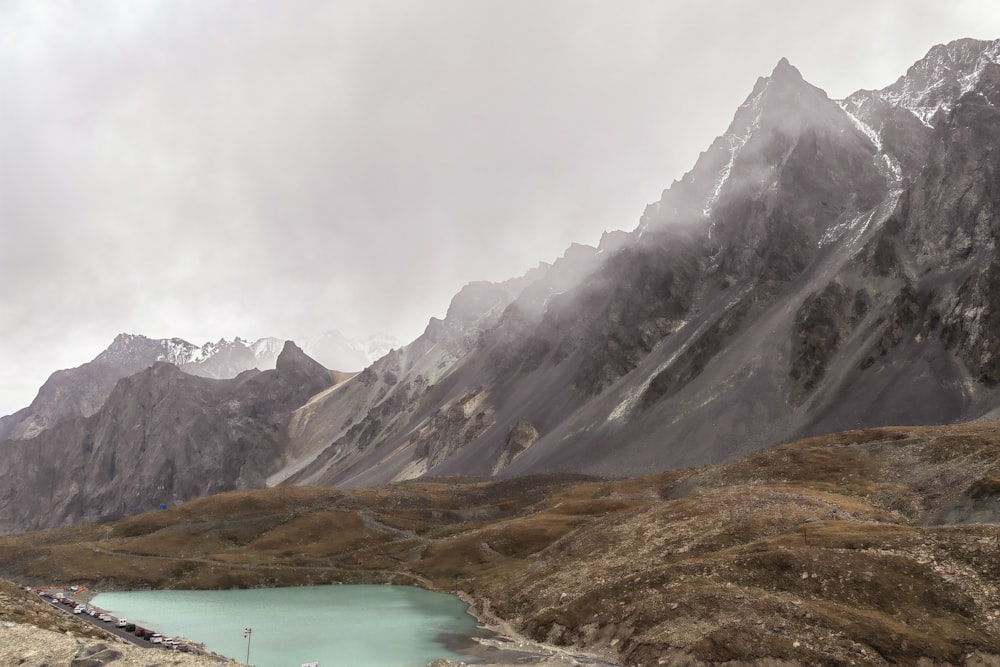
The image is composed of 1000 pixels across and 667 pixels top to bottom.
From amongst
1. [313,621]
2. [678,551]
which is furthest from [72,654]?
[678,551]

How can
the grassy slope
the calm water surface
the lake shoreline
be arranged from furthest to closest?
1. the calm water surface
2. the lake shoreline
3. the grassy slope

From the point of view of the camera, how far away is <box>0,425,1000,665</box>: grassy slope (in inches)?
1737

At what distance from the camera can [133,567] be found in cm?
11956

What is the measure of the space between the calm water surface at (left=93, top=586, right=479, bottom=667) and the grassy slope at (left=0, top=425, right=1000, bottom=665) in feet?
21.4

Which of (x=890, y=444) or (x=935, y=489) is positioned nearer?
(x=935, y=489)

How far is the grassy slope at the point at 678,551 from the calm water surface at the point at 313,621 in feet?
21.4

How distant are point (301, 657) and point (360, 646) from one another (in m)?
6.11

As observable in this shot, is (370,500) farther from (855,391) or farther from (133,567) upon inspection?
(855,391)

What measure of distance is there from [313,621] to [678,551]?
46.0 m

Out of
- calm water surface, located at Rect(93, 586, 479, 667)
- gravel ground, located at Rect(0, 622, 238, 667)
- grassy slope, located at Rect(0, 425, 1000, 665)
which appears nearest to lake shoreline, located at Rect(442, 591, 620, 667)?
grassy slope, located at Rect(0, 425, 1000, 665)

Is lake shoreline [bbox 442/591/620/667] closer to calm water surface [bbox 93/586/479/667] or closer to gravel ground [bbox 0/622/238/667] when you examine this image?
calm water surface [bbox 93/586/479/667]

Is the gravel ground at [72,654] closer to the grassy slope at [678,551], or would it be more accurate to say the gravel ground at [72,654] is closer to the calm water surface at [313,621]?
the calm water surface at [313,621]

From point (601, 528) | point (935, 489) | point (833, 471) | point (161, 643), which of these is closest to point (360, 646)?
point (161, 643)

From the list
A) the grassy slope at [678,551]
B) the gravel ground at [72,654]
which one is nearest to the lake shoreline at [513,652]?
the grassy slope at [678,551]
